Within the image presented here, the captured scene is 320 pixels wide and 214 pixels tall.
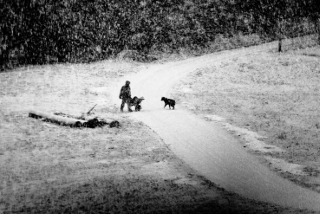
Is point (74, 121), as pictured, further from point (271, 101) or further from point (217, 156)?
point (271, 101)

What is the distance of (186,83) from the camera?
1179 inches

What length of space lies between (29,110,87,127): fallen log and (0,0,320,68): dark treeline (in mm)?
20296

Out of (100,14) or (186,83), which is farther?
(100,14)

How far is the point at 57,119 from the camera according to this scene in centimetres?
1847

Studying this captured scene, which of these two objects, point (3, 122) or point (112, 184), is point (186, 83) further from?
point (112, 184)

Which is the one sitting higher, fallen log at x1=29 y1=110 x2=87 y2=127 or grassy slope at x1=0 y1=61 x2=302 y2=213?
fallen log at x1=29 y1=110 x2=87 y2=127

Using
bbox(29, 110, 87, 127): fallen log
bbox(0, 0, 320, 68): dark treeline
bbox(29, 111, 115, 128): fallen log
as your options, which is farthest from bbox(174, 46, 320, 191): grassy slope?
bbox(0, 0, 320, 68): dark treeline

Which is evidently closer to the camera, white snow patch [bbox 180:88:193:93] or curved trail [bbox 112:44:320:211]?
curved trail [bbox 112:44:320:211]

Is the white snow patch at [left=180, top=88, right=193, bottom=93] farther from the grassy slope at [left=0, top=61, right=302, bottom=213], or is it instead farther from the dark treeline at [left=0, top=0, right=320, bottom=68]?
the dark treeline at [left=0, top=0, right=320, bottom=68]

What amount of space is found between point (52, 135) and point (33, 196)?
642cm

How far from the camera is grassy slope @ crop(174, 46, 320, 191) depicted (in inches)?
560

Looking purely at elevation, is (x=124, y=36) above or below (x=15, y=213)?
above

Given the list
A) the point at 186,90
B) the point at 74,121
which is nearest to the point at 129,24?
the point at 186,90

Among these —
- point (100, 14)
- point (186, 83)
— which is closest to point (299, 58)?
point (186, 83)
